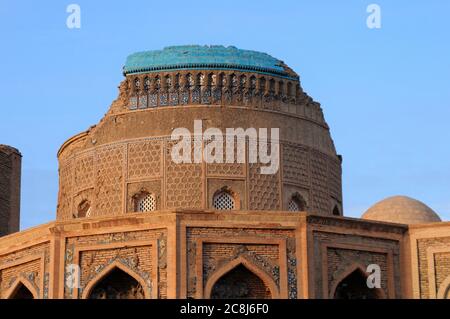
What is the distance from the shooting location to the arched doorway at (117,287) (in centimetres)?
2631

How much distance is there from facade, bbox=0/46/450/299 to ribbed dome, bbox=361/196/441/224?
0.12 feet

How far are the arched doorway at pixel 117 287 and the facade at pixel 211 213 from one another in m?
0.03

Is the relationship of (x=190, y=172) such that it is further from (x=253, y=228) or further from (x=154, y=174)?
(x=253, y=228)

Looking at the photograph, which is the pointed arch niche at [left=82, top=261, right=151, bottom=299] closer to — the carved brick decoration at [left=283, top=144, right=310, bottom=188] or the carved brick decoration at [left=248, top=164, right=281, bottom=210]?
the carved brick decoration at [left=248, top=164, right=281, bottom=210]

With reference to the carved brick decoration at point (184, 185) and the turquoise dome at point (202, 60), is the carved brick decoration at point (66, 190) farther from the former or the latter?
the carved brick decoration at point (184, 185)

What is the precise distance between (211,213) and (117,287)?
2.27 metres

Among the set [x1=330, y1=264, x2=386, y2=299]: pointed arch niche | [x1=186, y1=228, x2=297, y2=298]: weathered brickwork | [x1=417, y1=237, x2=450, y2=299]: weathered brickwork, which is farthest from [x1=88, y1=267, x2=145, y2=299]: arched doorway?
[x1=417, y1=237, x2=450, y2=299]: weathered brickwork

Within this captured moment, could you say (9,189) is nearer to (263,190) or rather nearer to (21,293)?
(21,293)

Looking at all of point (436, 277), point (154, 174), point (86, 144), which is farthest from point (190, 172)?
point (436, 277)

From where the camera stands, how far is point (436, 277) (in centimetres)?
2706

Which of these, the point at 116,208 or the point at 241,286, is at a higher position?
the point at 116,208

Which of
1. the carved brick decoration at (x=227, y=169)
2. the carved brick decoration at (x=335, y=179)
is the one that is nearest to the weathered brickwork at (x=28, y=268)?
the carved brick decoration at (x=227, y=169)

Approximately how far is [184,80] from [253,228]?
5392 millimetres

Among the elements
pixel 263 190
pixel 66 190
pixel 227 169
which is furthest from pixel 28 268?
pixel 263 190
